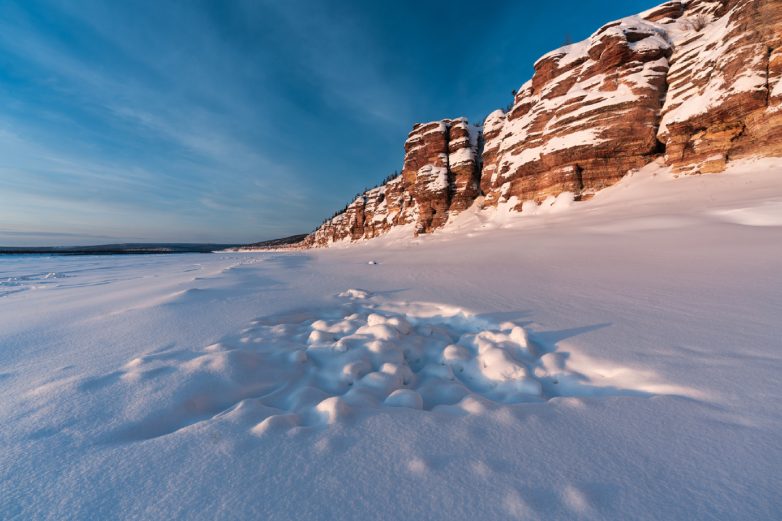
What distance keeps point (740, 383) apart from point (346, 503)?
2.52m

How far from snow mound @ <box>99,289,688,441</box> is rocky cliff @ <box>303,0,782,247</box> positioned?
19320 millimetres

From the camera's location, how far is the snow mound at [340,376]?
1.79 m

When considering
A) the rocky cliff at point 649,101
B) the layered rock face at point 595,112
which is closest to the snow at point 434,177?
the rocky cliff at point 649,101

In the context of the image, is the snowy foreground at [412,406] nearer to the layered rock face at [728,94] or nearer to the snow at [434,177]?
the layered rock face at [728,94]

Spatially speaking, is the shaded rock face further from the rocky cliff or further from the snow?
the rocky cliff

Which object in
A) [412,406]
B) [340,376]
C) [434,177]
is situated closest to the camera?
[412,406]

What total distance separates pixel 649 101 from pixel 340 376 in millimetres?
25228

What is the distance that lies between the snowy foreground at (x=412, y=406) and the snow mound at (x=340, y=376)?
0.02 metres

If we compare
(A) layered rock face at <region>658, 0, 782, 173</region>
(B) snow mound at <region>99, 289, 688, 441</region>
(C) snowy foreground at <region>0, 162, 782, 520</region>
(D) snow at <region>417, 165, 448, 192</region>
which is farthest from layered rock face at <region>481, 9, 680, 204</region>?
(B) snow mound at <region>99, 289, 688, 441</region>

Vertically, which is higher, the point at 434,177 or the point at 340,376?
the point at 434,177

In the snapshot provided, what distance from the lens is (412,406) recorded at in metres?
1.94

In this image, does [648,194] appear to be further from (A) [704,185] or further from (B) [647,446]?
(B) [647,446]

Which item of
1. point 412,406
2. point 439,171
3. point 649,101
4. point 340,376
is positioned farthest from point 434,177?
point 412,406

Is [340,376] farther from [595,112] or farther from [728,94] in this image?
[595,112]
